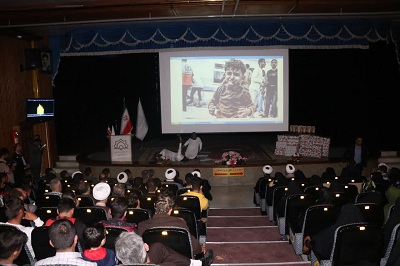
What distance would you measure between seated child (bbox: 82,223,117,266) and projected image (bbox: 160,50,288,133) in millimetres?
10120

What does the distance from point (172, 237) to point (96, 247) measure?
2.83 feet

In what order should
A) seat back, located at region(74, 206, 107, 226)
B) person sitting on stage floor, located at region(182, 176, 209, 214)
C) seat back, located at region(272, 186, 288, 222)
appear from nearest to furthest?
1. seat back, located at region(74, 206, 107, 226)
2. person sitting on stage floor, located at region(182, 176, 209, 214)
3. seat back, located at region(272, 186, 288, 222)

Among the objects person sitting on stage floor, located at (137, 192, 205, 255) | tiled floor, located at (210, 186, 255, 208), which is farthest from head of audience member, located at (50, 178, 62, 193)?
tiled floor, located at (210, 186, 255, 208)

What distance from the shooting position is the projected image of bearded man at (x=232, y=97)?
43.6 feet

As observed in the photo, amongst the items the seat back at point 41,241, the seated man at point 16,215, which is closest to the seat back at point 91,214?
the seated man at point 16,215

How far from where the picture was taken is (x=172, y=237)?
13.6 feet

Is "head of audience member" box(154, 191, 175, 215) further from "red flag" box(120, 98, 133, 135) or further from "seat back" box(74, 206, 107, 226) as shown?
"red flag" box(120, 98, 133, 135)

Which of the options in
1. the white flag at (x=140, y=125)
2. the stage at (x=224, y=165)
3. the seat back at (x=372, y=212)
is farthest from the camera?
the white flag at (x=140, y=125)

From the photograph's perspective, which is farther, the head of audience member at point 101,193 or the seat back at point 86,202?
the seat back at point 86,202

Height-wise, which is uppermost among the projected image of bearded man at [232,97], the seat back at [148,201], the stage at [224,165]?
the projected image of bearded man at [232,97]

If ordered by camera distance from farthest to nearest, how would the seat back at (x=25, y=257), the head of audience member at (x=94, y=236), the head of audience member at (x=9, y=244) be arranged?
the seat back at (x=25, y=257)
the head of audience member at (x=94, y=236)
the head of audience member at (x=9, y=244)

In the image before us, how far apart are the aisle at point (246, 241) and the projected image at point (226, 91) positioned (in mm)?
5191

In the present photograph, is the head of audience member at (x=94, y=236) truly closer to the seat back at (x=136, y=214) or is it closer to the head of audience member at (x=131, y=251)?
the head of audience member at (x=131, y=251)

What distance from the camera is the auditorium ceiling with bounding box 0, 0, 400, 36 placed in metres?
9.09
